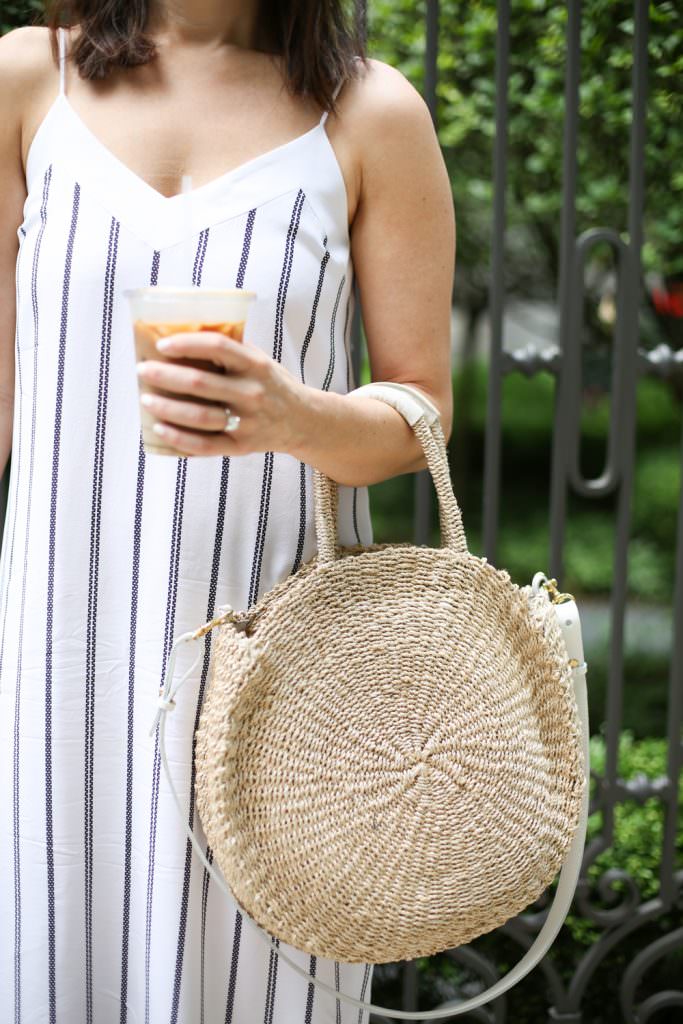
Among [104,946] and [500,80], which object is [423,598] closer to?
[104,946]

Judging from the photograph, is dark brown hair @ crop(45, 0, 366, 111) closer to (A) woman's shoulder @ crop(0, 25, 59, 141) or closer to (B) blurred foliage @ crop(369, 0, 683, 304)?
(A) woman's shoulder @ crop(0, 25, 59, 141)

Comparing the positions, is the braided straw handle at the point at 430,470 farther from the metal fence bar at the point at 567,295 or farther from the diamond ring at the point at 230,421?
the metal fence bar at the point at 567,295

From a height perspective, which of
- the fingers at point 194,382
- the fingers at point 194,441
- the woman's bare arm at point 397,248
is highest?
the woman's bare arm at point 397,248

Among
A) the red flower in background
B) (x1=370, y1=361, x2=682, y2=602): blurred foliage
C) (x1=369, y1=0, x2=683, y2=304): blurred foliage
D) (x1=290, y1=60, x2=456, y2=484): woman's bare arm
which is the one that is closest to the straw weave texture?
(x1=290, y1=60, x2=456, y2=484): woman's bare arm

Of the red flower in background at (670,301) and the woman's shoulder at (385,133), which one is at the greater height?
the red flower in background at (670,301)

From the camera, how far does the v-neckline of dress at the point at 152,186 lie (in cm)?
130

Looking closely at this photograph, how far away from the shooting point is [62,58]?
1371 millimetres

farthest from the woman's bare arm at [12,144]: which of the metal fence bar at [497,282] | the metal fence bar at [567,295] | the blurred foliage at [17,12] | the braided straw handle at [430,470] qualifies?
the metal fence bar at [567,295]

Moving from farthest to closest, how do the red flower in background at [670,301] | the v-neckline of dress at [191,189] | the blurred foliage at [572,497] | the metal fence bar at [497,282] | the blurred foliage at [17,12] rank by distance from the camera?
the blurred foliage at [572,497] → the red flower in background at [670,301] → the metal fence bar at [497,282] → the blurred foliage at [17,12] → the v-neckline of dress at [191,189]

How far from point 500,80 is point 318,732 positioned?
1.51 meters

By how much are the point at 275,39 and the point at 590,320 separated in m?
3.99

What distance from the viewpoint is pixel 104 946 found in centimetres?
143

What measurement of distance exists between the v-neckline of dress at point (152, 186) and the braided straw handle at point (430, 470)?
0.80 ft

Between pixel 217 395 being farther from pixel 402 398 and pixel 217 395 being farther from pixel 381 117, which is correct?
pixel 381 117
